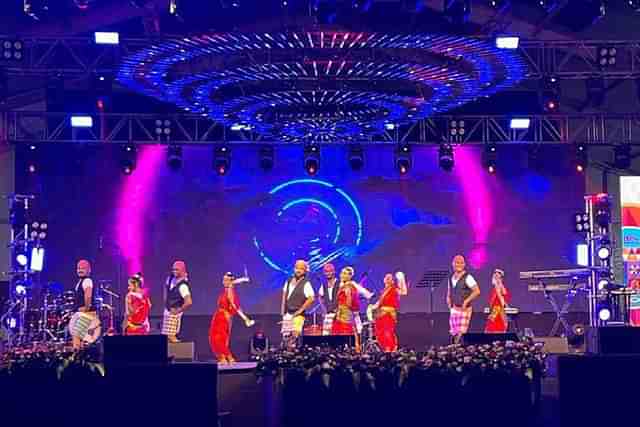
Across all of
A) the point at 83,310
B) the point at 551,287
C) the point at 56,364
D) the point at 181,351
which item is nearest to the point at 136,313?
the point at 83,310

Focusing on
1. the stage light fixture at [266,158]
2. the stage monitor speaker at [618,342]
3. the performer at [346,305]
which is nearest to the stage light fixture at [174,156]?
the stage light fixture at [266,158]

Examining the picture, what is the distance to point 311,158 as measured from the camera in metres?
18.8

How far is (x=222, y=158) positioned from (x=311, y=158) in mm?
1686

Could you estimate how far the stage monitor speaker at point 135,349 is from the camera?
938cm

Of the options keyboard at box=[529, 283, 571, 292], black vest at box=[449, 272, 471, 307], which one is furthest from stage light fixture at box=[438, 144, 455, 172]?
keyboard at box=[529, 283, 571, 292]

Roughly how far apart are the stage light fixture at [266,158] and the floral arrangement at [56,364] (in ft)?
32.6

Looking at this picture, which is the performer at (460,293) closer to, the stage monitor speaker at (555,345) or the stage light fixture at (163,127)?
the stage monitor speaker at (555,345)

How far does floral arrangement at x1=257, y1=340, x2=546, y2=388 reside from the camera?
9.05 metres

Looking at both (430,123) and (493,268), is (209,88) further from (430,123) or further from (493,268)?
(493,268)

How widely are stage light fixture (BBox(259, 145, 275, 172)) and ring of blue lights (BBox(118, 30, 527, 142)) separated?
606 cm

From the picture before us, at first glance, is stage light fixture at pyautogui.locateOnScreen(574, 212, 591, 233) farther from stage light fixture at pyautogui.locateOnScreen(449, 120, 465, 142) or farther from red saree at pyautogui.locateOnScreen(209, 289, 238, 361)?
red saree at pyautogui.locateOnScreen(209, 289, 238, 361)

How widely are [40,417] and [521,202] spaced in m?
12.8

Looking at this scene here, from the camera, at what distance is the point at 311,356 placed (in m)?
9.20

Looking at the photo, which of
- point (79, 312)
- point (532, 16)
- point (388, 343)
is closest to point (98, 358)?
point (79, 312)
